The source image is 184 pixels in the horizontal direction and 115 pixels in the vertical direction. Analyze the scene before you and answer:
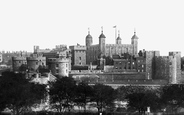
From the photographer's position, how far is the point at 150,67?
373ft

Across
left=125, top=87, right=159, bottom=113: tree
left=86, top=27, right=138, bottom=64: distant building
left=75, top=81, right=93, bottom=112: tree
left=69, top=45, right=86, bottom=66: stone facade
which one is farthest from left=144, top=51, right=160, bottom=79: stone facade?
left=125, top=87, right=159, bottom=113: tree

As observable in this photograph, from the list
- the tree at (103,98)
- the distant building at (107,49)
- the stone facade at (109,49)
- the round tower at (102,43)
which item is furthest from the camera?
the stone facade at (109,49)

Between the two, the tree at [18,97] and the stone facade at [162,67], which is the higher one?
the stone facade at [162,67]

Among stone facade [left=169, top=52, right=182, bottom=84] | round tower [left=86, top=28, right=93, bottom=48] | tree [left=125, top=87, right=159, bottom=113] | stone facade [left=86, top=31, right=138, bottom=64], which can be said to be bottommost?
tree [left=125, top=87, right=159, bottom=113]

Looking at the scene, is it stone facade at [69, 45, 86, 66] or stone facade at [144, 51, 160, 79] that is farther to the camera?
stone facade at [69, 45, 86, 66]

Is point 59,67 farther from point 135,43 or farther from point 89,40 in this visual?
point 135,43

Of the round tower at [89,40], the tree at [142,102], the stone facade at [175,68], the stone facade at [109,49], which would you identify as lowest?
the tree at [142,102]

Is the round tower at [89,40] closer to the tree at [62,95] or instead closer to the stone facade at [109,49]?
the stone facade at [109,49]

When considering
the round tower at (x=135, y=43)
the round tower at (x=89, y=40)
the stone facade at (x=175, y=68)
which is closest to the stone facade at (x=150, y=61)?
the stone facade at (x=175, y=68)

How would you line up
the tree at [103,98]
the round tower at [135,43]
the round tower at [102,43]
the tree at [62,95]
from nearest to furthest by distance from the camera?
the tree at [103,98] → the tree at [62,95] → the round tower at [102,43] → the round tower at [135,43]

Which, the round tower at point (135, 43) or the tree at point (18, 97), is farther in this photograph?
the round tower at point (135, 43)

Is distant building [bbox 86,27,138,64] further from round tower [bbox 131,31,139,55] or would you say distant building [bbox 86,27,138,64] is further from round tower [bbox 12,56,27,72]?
round tower [bbox 12,56,27,72]

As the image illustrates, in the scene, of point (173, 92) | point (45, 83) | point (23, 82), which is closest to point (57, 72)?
point (45, 83)

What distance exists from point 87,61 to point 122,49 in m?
11.1
